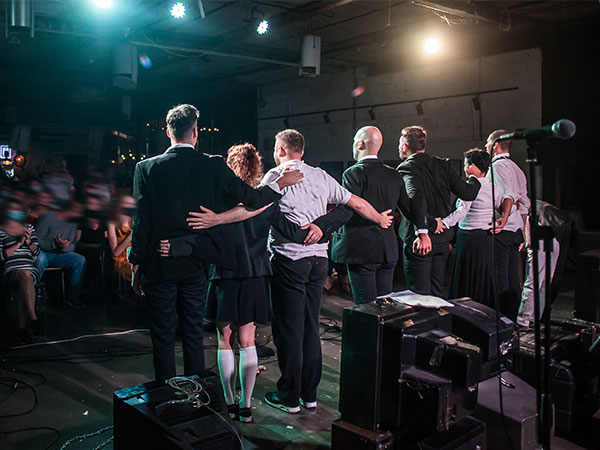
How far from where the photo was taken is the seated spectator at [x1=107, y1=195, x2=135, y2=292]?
1.71m

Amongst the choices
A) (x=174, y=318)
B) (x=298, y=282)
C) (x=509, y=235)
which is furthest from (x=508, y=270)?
(x=174, y=318)

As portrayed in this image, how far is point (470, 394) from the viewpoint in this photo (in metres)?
2.10

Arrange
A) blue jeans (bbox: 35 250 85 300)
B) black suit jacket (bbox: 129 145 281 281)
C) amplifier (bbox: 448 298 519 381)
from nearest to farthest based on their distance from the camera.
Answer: amplifier (bbox: 448 298 519 381) < black suit jacket (bbox: 129 145 281 281) < blue jeans (bbox: 35 250 85 300)

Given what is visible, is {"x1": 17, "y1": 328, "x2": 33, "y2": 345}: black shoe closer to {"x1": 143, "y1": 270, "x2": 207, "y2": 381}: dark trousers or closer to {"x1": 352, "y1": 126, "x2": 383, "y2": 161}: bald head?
{"x1": 143, "y1": 270, "x2": 207, "y2": 381}: dark trousers

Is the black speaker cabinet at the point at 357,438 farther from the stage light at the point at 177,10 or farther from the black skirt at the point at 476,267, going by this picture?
the stage light at the point at 177,10

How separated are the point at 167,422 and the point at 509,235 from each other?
3.21m

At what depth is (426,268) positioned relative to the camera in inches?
143

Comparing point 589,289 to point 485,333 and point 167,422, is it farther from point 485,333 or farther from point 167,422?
point 167,422

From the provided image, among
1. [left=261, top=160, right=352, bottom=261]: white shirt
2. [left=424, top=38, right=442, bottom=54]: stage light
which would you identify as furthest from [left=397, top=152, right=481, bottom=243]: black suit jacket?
[left=424, top=38, right=442, bottom=54]: stage light

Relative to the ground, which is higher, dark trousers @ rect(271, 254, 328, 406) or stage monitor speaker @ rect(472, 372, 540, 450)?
dark trousers @ rect(271, 254, 328, 406)

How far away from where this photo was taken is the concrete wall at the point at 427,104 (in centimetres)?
761

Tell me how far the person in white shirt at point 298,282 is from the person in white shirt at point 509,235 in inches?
68.3

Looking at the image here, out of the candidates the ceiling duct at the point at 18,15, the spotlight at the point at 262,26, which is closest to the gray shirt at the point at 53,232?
the ceiling duct at the point at 18,15

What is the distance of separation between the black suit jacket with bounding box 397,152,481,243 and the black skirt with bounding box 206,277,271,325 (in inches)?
54.6
